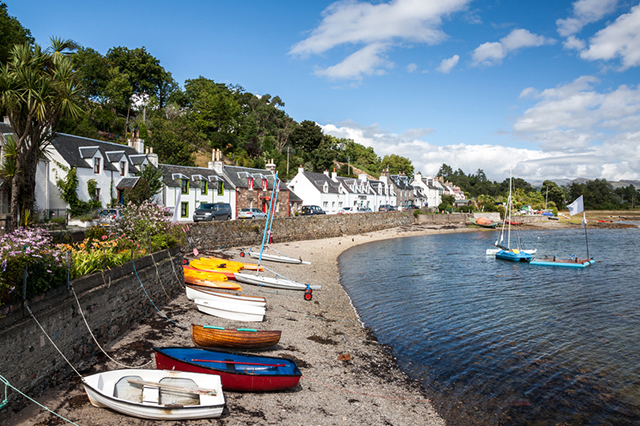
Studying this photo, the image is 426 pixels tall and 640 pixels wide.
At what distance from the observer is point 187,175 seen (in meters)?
44.9

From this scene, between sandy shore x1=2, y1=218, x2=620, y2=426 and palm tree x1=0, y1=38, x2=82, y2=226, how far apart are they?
7.67m

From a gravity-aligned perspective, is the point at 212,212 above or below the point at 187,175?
below

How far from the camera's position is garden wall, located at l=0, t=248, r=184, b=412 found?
7.99 meters

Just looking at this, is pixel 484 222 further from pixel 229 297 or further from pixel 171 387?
pixel 171 387

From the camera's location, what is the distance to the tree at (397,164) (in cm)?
13262

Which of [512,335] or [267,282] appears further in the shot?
[267,282]

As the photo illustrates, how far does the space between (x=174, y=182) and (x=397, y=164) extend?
10124cm

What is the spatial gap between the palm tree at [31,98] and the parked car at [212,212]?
2202cm

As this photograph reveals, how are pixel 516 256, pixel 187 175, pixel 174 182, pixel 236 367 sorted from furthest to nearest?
pixel 187 175 → pixel 174 182 → pixel 516 256 → pixel 236 367

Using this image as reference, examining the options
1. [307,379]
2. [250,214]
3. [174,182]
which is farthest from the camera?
[250,214]

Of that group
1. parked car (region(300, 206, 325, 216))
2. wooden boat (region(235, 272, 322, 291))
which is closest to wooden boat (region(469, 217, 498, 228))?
parked car (region(300, 206, 325, 216))

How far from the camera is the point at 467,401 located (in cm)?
1172

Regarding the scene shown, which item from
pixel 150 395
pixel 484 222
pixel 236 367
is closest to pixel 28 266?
pixel 150 395

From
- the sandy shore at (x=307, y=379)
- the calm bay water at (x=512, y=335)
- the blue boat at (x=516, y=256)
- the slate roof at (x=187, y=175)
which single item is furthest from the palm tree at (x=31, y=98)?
the blue boat at (x=516, y=256)
